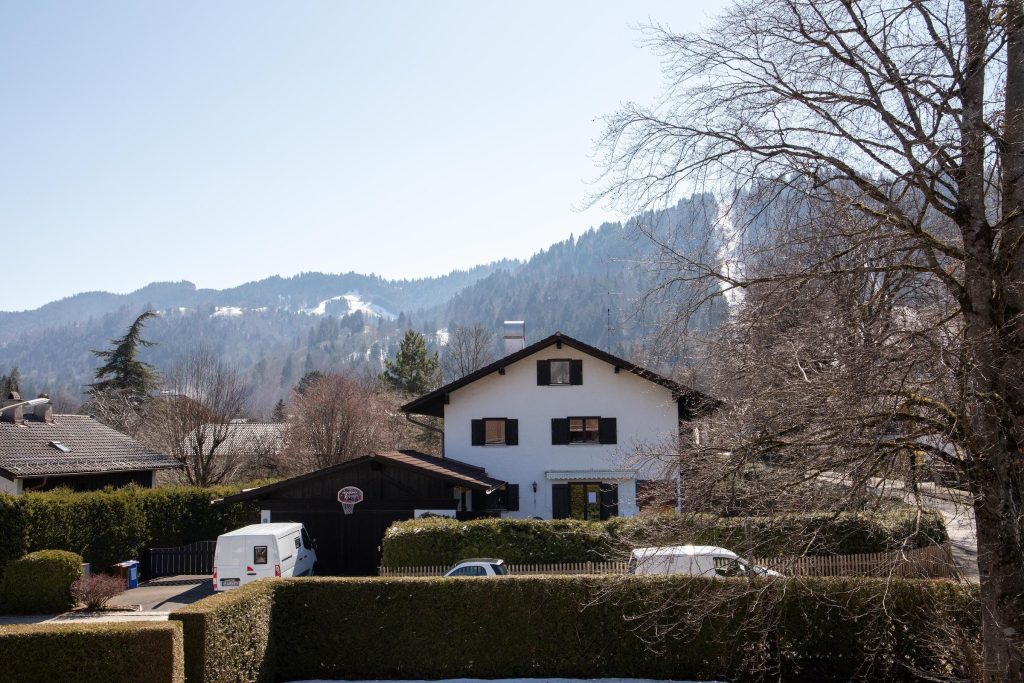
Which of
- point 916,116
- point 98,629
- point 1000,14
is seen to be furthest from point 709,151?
point 98,629

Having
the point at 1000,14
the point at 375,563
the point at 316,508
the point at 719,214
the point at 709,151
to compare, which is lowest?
the point at 375,563

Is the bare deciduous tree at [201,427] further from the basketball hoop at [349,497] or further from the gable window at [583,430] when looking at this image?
the gable window at [583,430]

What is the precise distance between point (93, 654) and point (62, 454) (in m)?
20.8

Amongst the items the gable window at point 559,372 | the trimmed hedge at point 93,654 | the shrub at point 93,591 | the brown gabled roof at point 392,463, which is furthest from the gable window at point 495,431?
the trimmed hedge at point 93,654

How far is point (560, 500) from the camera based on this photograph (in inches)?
1224

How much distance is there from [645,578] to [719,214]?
7.24m

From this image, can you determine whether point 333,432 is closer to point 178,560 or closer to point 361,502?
point 178,560

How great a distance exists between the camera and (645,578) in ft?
45.0

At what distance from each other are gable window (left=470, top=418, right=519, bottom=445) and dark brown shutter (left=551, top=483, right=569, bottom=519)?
2.21 m

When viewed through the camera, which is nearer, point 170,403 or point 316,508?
point 316,508

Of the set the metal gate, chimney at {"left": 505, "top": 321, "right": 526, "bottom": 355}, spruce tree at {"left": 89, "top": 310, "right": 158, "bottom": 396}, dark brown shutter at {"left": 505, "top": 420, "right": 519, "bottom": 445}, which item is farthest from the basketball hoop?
spruce tree at {"left": 89, "top": 310, "right": 158, "bottom": 396}

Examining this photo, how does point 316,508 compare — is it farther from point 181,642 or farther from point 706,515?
point 706,515

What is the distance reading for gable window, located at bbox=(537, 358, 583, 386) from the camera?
1251 inches

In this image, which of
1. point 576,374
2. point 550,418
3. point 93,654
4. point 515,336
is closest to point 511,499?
point 550,418
